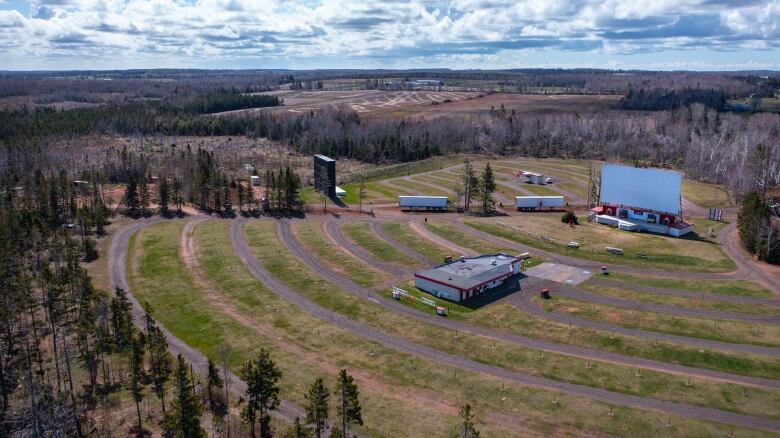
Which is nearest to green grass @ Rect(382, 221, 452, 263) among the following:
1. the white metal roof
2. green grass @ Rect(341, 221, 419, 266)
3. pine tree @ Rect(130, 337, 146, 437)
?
green grass @ Rect(341, 221, 419, 266)

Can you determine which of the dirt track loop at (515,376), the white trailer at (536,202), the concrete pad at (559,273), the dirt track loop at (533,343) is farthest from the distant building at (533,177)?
the dirt track loop at (515,376)

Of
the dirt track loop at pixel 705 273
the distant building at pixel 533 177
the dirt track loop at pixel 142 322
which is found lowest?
the dirt track loop at pixel 142 322

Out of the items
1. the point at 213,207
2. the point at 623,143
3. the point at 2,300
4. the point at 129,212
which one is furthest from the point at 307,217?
the point at 623,143

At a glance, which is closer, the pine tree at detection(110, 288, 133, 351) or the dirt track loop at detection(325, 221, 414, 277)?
the pine tree at detection(110, 288, 133, 351)

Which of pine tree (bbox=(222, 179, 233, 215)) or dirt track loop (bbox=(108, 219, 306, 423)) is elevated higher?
pine tree (bbox=(222, 179, 233, 215))

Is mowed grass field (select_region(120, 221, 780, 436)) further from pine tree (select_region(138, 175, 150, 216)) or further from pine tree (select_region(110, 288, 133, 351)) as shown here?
pine tree (select_region(138, 175, 150, 216))

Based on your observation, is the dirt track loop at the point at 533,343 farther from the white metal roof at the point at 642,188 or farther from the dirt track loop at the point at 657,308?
the white metal roof at the point at 642,188

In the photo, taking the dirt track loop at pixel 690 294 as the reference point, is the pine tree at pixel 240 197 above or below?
above

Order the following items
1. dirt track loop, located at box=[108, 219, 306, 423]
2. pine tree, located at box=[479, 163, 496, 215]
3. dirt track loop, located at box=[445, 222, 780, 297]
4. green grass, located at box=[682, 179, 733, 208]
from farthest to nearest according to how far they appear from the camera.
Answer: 1. green grass, located at box=[682, 179, 733, 208]
2. pine tree, located at box=[479, 163, 496, 215]
3. dirt track loop, located at box=[445, 222, 780, 297]
4. dirt track loop, located at box=[108, 219, 306, 423]
